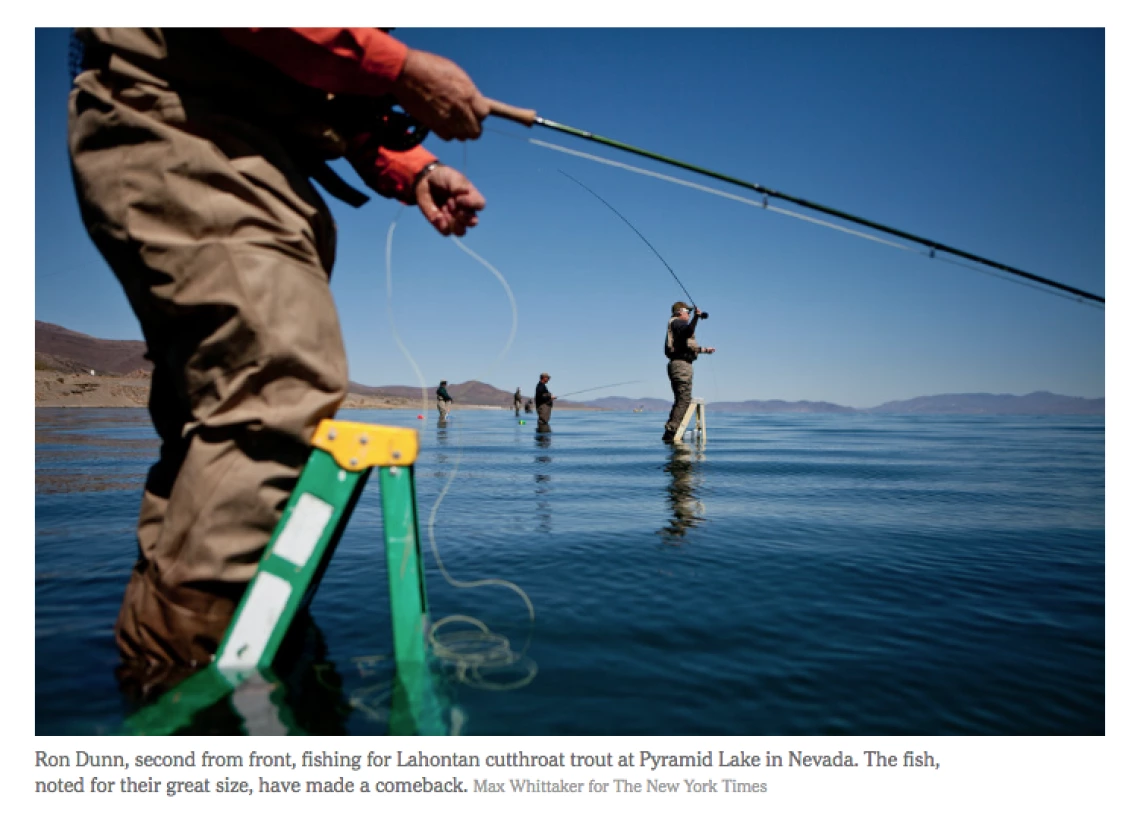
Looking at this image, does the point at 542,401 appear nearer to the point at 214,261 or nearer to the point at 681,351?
the point at 681,351

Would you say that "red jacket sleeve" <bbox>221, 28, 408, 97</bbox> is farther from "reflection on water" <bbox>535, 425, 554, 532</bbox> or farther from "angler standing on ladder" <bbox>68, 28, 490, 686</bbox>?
"reflection on water" <bbox>535, 425, 554, 532</bbox>

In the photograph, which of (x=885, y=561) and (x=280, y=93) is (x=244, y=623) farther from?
(x=885, y=561)

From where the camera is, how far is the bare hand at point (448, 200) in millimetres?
2295

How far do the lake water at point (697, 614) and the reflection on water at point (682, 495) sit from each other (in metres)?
0.04

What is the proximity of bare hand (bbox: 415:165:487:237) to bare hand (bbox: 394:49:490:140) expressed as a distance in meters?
0.16

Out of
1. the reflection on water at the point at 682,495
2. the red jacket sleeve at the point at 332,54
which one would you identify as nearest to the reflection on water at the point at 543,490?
the reflection on water at the point at 682,495

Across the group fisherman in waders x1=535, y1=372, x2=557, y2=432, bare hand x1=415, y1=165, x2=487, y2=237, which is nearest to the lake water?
bare hand x1=415, y1=165, x2=487, y2=237

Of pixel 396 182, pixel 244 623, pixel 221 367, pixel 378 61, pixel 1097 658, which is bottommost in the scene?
pixel 1097 658

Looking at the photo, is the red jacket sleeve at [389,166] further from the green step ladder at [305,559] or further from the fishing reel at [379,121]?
the green step ladder at [305,559]

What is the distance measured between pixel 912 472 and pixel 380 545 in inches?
277

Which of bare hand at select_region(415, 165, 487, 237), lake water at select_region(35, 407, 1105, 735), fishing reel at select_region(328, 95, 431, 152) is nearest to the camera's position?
lake water at select_region(35, 407, 1105, 735)

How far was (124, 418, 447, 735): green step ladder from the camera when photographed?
1.78 metres
